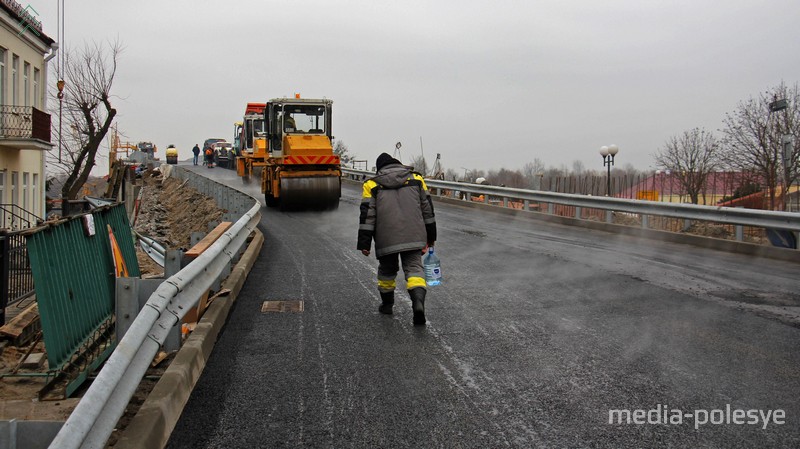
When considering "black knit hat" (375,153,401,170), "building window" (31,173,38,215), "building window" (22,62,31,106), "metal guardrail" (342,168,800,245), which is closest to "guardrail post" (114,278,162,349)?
"black knit hat" (375,153,401,170)

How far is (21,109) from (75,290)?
76.1 feet

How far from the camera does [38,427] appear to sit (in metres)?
3.18

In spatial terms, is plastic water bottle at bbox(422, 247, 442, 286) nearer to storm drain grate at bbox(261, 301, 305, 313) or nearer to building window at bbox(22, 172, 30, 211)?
storm drain grate at bbox(261, 301, 305, 313)

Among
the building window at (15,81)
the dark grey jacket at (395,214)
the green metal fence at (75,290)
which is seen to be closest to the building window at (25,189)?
the building window at (15,81)

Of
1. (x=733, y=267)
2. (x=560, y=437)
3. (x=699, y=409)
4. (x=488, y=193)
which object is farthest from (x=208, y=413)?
(x=488, y=193)

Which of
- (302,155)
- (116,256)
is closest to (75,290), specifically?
(116,256)

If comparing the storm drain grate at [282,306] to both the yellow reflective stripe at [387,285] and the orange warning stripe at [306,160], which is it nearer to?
the yellow reflective stripe at [387,285]

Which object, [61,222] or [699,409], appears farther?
[61,222]

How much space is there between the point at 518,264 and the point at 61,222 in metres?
6.58

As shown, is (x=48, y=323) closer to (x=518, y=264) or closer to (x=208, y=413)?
(x=208, y=413)

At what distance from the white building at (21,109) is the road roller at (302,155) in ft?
28.7

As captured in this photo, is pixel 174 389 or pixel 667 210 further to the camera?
pixel 667 210

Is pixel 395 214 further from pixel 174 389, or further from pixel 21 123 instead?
pixel 21 123

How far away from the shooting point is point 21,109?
83.0ft
